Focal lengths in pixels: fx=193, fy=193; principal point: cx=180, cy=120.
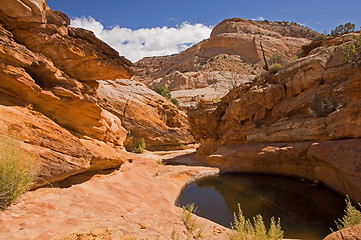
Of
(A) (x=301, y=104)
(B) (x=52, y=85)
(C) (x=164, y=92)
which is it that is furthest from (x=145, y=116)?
(C) (x=164, y=92)

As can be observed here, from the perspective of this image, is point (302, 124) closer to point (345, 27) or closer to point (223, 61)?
point (345, 27)

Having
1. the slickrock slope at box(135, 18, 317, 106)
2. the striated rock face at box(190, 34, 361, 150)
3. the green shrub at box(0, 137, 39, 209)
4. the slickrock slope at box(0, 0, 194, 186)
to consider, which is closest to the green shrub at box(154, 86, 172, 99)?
the slickrock slope at box(135, 18, 317, 106)

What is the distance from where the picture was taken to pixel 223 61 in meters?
60.9

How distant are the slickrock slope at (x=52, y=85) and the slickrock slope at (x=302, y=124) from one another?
8.96 m

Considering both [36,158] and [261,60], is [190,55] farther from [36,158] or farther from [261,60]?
[36,158]

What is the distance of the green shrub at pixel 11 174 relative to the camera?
3.28 metres

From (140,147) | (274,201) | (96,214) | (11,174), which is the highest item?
(140,147)

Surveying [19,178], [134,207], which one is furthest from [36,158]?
[134,207]

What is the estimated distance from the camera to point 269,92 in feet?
48.5

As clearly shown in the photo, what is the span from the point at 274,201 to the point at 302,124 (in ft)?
18.6

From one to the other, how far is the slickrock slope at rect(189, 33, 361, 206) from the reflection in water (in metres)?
0.83

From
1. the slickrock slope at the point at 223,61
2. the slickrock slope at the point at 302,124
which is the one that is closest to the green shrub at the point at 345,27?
the slickrock slope at the point at 302,124

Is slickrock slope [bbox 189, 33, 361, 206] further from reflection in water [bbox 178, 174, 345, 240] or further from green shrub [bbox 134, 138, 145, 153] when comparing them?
green shrub [bbox 134, 138, 145, 153]

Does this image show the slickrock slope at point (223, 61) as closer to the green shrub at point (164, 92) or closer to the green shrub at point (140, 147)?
the green shrub at point (164, 92)
